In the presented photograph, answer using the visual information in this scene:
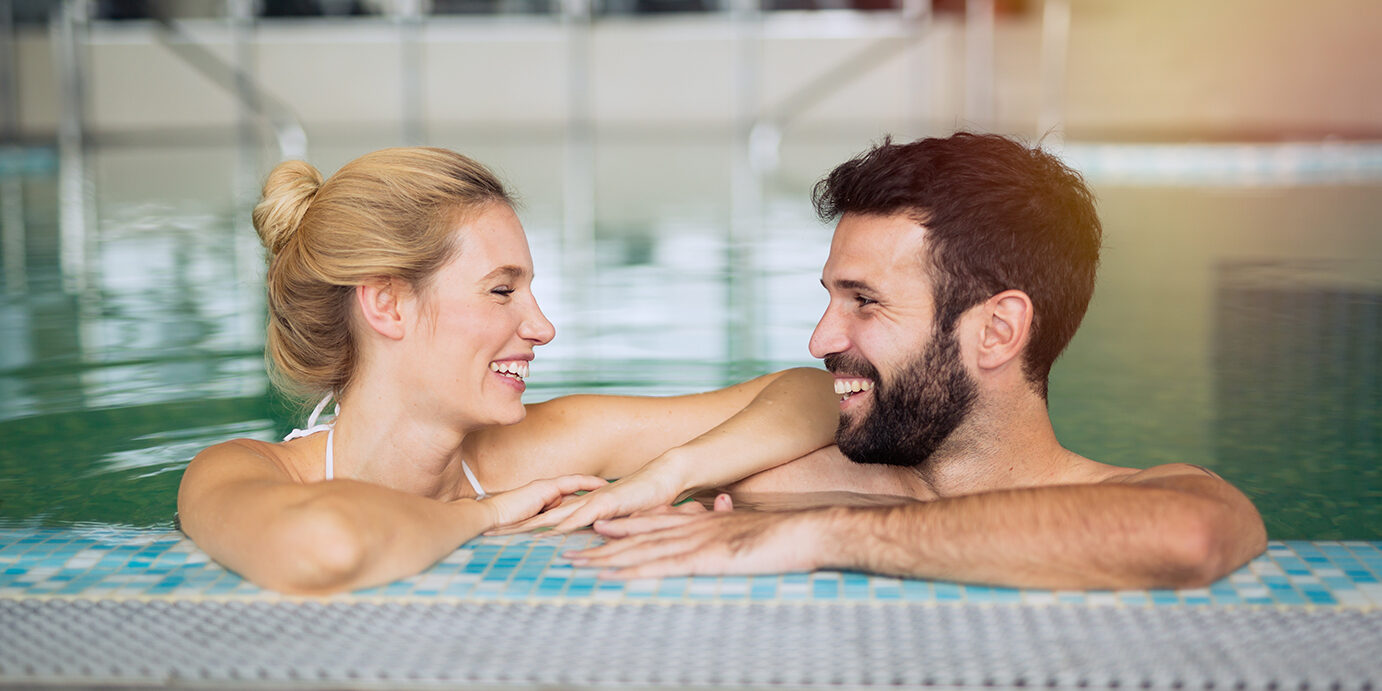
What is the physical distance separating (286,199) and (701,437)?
882 mm

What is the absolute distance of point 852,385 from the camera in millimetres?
2383

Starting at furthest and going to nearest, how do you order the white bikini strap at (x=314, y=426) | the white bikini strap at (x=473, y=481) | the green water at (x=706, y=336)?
the green water at (x=706, y=336) → the white bikini strap at (x=473, y=481) → the white bikini strap at (x=314, y=426)

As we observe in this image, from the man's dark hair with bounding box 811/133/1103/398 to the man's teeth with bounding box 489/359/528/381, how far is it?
2.07ft

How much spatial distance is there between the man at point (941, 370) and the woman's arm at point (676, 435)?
19cm

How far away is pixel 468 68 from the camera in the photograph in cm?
1645

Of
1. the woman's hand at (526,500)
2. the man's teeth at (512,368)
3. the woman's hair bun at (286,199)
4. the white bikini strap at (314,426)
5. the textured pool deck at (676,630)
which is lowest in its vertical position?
the textured pool deck at (676,630)

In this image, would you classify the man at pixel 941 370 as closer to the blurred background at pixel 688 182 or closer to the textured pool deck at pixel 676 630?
the textured pool deck at pixel 676 630

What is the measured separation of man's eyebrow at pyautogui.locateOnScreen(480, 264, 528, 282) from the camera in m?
2.31

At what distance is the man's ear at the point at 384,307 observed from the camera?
2.30m

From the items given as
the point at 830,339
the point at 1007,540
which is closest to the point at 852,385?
the point at 830,339

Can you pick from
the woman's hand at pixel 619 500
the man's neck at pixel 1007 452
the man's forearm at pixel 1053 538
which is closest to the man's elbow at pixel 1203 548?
the man's forearm at pixel 1053 538

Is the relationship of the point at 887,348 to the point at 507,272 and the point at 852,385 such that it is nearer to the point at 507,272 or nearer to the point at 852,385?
the point at 852,385

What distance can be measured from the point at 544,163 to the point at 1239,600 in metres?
12.1

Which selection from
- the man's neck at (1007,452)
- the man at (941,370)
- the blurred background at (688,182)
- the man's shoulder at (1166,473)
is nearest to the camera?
the man at (941,370)
